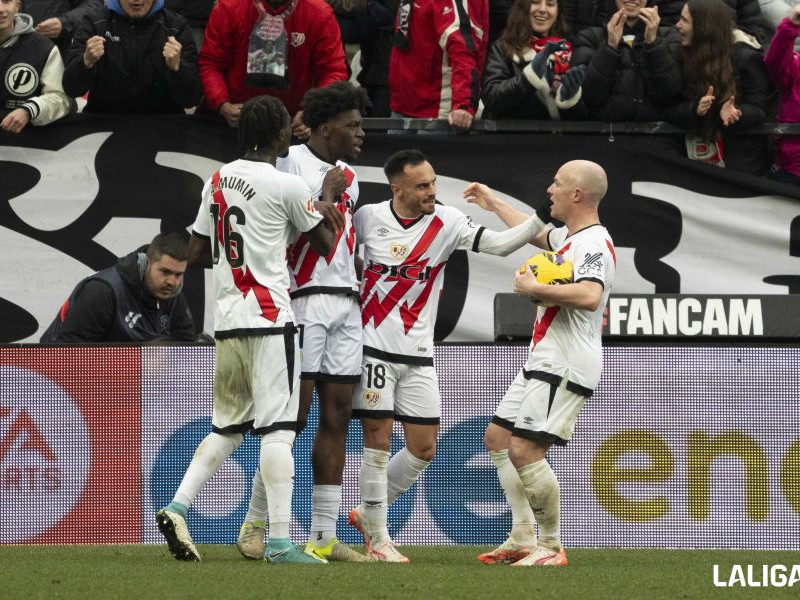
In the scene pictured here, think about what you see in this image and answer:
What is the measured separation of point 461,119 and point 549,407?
3.35m

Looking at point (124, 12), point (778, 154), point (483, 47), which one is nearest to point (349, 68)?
point (483, 47)

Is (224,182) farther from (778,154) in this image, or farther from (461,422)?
(778,154)

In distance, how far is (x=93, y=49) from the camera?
951 centimetres

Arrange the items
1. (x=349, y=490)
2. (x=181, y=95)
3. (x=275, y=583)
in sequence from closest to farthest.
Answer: (x=275, y=583) < (x=349, y=490) < (x=181, y=95)

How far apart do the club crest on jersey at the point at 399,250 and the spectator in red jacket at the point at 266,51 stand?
224cm

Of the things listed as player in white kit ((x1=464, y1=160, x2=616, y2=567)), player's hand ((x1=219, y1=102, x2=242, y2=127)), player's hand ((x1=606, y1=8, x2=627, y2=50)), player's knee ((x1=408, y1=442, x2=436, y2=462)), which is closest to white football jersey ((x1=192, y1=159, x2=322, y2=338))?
player in white kit ((x1=464, y1=160, x2=616, y2=567))

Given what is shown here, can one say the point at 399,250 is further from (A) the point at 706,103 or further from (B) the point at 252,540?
(A) the point at 706,103

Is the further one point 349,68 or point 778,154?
point 349,68

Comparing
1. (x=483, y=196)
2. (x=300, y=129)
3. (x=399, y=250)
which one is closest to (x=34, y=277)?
(x=300, y=129)

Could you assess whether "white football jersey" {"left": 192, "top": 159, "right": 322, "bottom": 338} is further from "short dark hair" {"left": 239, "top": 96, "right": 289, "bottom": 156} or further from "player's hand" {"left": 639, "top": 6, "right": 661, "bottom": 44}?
"player's hand" {"left": 639, "top": 6, "right": 661, "bottom": 44}

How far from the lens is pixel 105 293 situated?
347 inches

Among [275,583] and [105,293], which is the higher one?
[105,293]

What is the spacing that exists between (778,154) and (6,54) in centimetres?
564

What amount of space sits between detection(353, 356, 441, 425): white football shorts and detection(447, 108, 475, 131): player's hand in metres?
2.65
